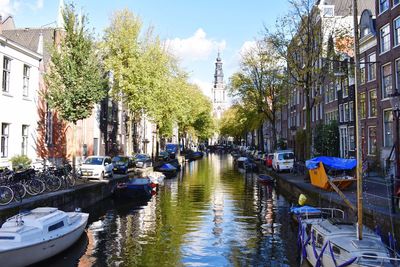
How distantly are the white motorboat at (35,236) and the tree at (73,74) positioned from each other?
11.9 metres

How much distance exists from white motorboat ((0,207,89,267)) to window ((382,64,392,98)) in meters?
26.2

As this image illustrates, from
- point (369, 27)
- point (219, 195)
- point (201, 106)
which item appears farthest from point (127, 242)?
point (201, 106)

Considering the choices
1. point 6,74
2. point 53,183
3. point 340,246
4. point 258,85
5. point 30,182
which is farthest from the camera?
point 258,85

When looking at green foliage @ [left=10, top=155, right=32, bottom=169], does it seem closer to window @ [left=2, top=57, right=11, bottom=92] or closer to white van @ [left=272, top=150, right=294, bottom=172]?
window @ [left=2, top=57, right=11, bottom=92]

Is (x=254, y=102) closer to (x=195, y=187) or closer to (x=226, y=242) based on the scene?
(x=195, y=187)

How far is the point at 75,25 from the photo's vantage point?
2611 cm

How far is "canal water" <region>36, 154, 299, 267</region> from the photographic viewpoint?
14.2 m

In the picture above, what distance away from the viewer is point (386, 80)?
3262 centimetres

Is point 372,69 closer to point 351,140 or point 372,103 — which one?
point 372,103

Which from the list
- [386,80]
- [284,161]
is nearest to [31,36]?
[284,161]

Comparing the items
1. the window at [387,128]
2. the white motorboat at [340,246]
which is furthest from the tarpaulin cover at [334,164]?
the white motorboat at [340,246]

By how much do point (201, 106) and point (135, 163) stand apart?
120 feet

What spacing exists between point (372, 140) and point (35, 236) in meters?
30.6

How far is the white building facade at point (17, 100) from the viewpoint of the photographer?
87.6 feet
